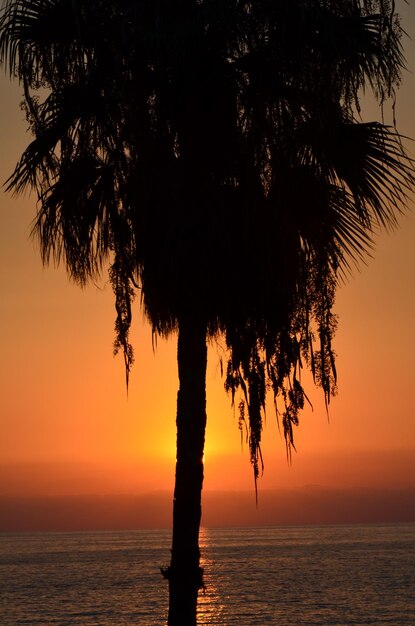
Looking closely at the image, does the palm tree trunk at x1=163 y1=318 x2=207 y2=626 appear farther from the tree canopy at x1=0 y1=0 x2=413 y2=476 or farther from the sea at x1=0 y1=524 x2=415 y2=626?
the sea at x1=0 y1=524 x2=415 y2=626

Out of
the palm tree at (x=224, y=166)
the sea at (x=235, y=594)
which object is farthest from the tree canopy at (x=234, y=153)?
the sea at (x=235, y=594)

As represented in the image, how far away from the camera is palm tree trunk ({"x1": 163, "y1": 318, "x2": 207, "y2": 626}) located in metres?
9.54

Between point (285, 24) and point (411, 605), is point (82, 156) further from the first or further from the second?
point (411, 605)

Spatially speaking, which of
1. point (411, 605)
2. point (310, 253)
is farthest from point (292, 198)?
point (411, 605)

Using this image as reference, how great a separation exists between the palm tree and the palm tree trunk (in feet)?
0.06

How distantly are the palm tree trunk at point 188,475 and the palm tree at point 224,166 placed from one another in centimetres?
2

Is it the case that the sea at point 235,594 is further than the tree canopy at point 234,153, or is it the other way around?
the sea at point 235,594

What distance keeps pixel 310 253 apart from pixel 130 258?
2.05 meters

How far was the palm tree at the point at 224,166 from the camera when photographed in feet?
32.3

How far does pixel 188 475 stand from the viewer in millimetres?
9883

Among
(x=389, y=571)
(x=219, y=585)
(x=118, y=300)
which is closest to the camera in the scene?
(x=118, y=300)

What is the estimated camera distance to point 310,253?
34.7 ft

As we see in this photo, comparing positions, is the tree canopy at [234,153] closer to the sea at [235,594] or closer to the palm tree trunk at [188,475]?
the palm tree trunk at [188,475]

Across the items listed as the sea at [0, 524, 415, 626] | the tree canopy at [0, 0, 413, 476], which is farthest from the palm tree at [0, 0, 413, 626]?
the sea at [0, 524, 415, 626]
